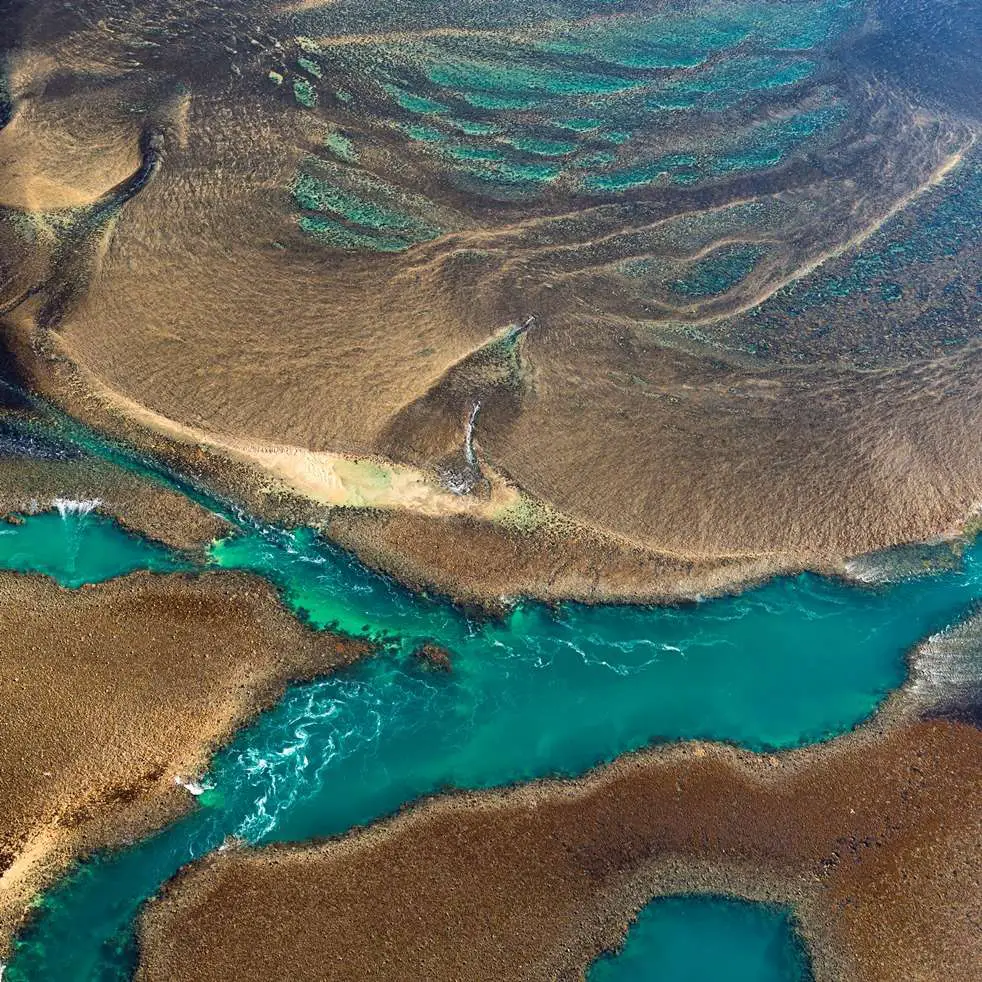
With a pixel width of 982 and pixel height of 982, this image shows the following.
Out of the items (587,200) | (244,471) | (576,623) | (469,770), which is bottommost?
(469,770)

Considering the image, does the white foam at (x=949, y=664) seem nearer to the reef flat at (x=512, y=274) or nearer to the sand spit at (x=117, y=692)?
the reef flat at (x=512, y=274)

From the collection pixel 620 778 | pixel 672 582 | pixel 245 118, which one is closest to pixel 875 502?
pixel 672 582

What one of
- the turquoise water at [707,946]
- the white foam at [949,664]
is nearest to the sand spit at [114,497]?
the turquoise water at [707,946]

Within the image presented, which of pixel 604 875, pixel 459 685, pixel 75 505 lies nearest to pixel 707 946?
pixel 604 875

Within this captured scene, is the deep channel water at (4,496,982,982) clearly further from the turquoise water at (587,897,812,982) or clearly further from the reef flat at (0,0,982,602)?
the turquoise water at (587,897,812,982)

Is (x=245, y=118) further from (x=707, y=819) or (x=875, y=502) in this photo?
(x=707, y=819)

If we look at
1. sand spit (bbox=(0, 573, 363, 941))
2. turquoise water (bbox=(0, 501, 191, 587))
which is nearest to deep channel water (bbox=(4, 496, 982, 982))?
turquoise water (bbox=(0, 501, 191, 587))

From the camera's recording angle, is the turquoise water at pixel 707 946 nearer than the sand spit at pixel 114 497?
Yes
